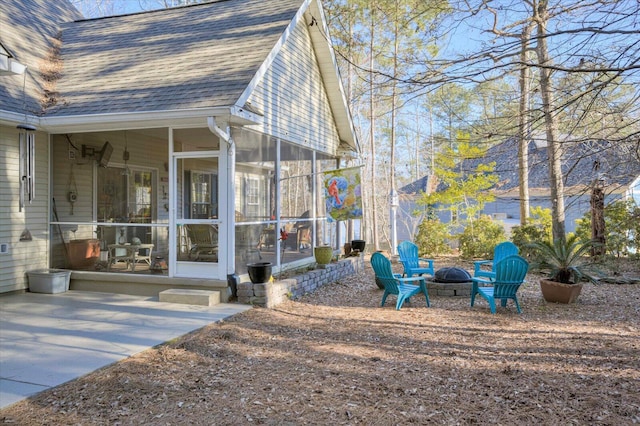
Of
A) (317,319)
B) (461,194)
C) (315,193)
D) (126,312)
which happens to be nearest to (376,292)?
(317,319)

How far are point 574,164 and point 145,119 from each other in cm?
563

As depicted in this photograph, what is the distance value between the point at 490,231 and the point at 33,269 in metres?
11.0

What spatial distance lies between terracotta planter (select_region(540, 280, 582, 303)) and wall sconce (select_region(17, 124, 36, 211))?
8.26 metres

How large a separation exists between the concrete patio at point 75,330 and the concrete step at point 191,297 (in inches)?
4.4

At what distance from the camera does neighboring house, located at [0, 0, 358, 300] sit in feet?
24.1

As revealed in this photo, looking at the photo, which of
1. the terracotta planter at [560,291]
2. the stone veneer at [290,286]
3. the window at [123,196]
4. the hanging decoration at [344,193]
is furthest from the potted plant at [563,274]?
the window at [123,196]

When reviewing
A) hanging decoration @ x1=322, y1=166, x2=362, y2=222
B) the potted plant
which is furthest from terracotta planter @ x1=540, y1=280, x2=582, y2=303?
hanging decoration @ x1=322, y1=166, x2=362, y2=222

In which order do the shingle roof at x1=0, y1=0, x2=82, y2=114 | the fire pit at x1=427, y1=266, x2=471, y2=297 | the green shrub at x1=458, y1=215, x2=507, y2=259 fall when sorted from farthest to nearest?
the green shrub at x1=458, y1=215, x2=507, y2=259 < the fire pit at x1=427, y1=266, x2=471, y2=297 < the shingle roof at x1=0, y1=0, x2=82, y2=114

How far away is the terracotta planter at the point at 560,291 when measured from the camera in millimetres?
7398

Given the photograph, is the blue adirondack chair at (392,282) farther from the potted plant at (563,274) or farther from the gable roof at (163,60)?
the gable roof at (163,60)

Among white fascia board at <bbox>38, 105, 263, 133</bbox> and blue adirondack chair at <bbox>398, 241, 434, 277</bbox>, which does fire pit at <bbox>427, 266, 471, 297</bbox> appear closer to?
blue adirondack chair at <bbox>398, 241, 434, 277</bbox>

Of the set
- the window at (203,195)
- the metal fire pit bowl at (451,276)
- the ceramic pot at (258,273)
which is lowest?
the metal fire pit bowl at (451,276)

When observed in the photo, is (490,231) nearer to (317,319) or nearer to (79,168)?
(317,319)

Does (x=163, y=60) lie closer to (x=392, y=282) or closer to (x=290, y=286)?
(x=290, y=286)
